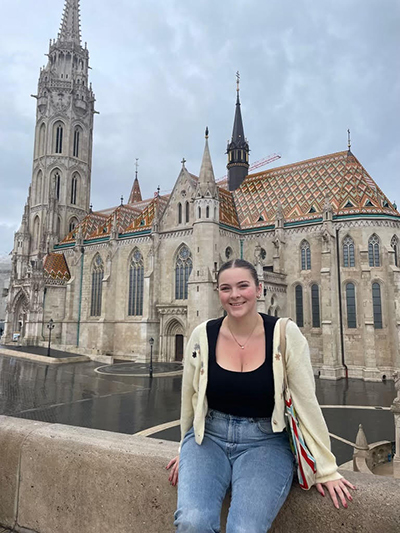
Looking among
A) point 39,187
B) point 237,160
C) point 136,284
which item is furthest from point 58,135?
point 136,284

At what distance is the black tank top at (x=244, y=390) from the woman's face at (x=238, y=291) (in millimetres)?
235

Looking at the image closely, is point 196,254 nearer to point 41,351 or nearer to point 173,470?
point 41,351

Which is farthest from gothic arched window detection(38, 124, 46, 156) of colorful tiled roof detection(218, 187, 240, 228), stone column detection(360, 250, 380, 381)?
stone column detection(360, 250, 380, 381)

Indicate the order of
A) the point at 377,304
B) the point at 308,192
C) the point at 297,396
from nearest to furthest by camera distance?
the point at 297,396
the point at 377,304
the point at 308,192

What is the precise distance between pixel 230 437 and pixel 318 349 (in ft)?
93.5

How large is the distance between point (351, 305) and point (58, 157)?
1582 inches

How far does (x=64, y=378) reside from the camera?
2481 cm

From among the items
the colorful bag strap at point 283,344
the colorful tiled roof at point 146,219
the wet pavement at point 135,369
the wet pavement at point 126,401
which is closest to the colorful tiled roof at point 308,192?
the colorful tiled roof at point 146,219

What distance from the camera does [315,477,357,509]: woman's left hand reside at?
2.18 metres

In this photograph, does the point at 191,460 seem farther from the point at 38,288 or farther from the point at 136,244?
the point at 38,288

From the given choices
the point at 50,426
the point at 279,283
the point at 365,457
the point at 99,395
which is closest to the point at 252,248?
the point at 279,283

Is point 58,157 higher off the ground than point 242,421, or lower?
higher

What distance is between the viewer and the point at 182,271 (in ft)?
113

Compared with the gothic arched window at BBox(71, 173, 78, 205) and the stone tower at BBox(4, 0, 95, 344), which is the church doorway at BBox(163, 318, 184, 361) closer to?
the stone tower at BBox(4, 0, 95, 344)
